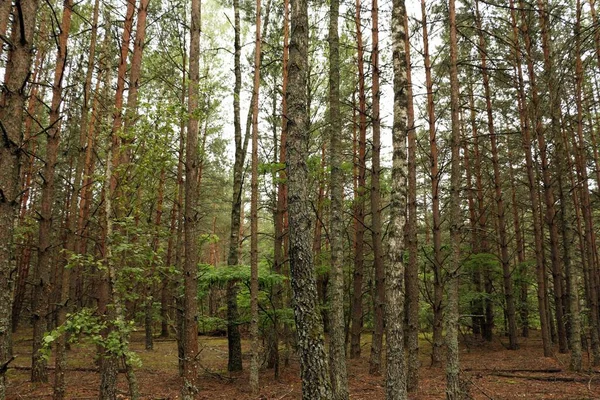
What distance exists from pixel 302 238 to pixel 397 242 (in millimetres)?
2153

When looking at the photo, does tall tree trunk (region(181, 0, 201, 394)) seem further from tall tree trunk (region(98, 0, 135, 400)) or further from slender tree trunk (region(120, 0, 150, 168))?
tall tree trunk (region(98, 0, 135, 400))

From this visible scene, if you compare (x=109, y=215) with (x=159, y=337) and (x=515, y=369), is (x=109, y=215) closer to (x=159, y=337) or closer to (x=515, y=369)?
(x=515, y=369)

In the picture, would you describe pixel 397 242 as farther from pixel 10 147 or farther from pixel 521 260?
pixel 521 260

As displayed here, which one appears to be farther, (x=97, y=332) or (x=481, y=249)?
(x=481, y=249)

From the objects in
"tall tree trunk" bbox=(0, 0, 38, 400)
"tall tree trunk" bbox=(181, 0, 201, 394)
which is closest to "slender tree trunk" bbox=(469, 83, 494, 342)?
"tall tree trunk" bbox=(181, 0, 201, 394)

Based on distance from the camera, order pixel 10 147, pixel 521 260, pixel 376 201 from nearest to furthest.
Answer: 1. pixel 10 147
2. pixel 376 201
3. pixel 521 260

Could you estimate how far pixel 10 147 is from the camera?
2.58 m

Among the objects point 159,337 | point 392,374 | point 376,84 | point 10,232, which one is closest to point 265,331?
point 392,374

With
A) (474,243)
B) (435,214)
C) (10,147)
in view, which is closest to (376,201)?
(435,214)

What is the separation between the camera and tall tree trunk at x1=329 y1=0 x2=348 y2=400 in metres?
7.12

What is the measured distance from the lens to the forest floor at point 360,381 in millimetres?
8570

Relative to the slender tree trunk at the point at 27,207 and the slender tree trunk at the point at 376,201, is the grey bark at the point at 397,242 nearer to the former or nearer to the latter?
the slender tree trunk at the point at 376,201

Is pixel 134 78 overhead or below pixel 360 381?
overhead

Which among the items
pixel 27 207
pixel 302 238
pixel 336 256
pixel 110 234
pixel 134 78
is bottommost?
pixel 336 256
